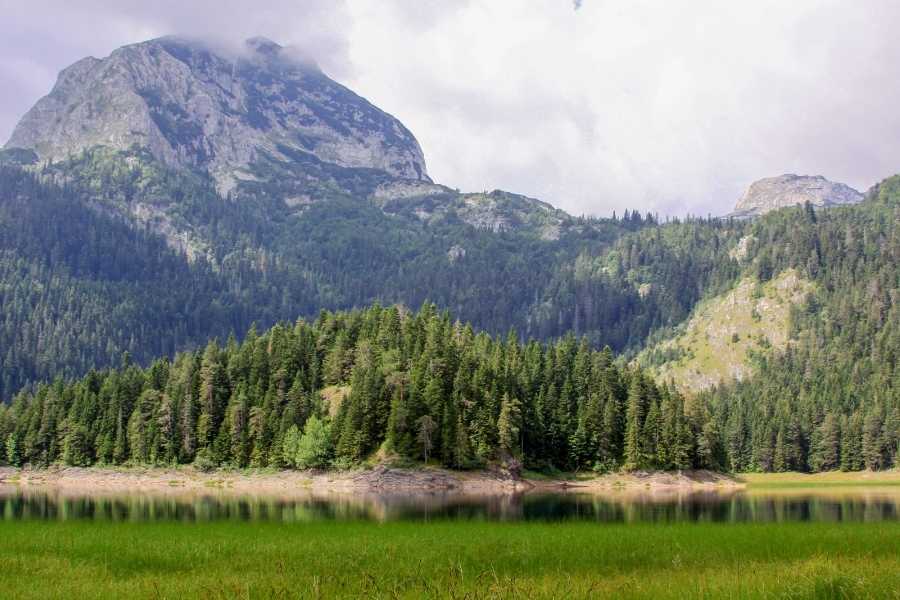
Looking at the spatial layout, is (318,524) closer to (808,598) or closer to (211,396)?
(808,598)

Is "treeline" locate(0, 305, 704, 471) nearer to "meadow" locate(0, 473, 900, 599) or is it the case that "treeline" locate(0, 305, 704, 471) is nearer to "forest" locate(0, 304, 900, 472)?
"forest" locate(0, 304, 900, 472)

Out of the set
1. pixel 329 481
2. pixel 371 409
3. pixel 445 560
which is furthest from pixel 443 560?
pixel 371 409

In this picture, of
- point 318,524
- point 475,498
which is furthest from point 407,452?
point 318,524

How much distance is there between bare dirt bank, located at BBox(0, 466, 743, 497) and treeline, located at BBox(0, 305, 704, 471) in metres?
2.63

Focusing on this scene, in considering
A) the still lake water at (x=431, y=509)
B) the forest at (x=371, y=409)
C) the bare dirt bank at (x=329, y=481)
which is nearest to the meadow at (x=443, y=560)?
the still lake water at (x=431, y=509)

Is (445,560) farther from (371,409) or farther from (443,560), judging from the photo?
(371,409)

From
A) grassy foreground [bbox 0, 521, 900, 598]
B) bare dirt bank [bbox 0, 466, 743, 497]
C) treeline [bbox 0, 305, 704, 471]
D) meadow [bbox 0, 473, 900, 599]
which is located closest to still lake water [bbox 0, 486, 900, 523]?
meadow [bbox 0, 473, 900, 599]

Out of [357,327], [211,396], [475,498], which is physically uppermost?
[357,327]

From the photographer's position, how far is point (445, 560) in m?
42.8

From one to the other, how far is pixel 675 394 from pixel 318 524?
121443 mm

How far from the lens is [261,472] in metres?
149

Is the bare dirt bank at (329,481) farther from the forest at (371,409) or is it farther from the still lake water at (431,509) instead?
the still lake water at (431,509)

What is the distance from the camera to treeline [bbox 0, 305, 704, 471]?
467ft

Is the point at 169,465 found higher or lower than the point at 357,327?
lower
